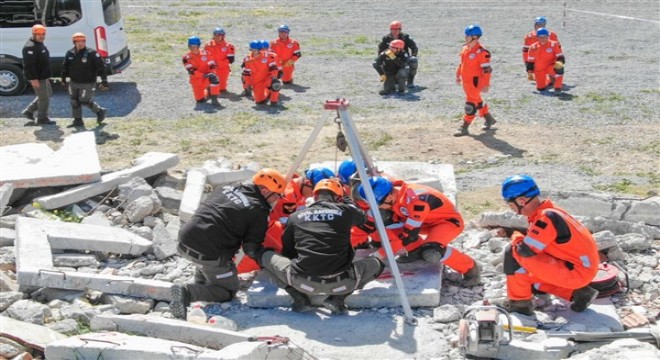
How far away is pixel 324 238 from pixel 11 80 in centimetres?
1102

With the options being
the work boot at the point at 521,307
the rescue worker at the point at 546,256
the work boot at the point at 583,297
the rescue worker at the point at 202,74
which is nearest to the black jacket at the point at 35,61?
the rescue worker at the point at 202,74

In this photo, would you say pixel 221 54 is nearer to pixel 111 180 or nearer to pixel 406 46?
pixel 406 46

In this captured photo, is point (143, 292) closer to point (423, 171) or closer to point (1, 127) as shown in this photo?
point (423, 171)

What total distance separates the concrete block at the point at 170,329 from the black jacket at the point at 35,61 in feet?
27.1

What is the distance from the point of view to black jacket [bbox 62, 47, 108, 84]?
586 inches

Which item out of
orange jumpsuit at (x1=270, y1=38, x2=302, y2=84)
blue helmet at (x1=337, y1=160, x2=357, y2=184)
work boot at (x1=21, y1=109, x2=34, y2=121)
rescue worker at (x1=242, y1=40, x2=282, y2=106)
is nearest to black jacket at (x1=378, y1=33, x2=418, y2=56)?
orange jumpsuit at (x1=270, y1=38, x2=302, y2=84)

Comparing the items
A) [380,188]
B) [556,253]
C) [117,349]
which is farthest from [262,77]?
[117,349]

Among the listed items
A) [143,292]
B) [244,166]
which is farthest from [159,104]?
[143,292]

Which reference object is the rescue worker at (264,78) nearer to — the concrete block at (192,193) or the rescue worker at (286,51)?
the rescue worker at (286,51)

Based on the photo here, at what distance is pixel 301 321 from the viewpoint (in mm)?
8008

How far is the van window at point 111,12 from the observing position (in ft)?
56.3

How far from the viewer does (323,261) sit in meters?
7.77

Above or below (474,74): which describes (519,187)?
above

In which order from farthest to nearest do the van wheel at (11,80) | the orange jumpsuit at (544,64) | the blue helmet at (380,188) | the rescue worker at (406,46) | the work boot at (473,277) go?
1. the rescue worker at (406,46)
2. the orange jumpsuit at (544,64)
3. the van wheel at (11,80)
4. the work boot at (473,277)
5. the blue helmet at (380,188)
